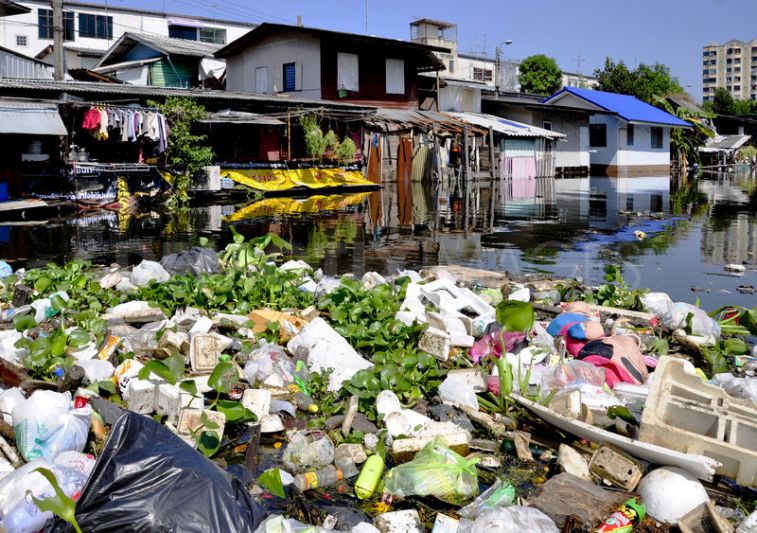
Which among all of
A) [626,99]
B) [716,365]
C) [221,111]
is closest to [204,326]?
[716,365]

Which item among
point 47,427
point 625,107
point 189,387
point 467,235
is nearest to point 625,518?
point 189,387

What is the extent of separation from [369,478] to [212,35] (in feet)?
149

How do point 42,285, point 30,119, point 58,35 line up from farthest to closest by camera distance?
1. point 58,35
2. point 30,119
3. point 42,285

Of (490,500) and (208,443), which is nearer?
(490,500)

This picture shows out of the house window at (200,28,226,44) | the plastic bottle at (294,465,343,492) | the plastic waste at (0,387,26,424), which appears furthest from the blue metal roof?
the plastic waste at (0,387,26,424)

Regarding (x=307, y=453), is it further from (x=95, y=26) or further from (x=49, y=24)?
(x=95, y=26)

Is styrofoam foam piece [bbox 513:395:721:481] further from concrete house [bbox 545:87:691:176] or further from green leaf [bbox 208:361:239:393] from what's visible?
concrete house [bbox 545:87:691:176]

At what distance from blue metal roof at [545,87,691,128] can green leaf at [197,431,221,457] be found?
3576 centimetres

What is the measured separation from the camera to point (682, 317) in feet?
18.6

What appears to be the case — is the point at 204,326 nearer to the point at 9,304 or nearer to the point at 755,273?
the point at 9,304

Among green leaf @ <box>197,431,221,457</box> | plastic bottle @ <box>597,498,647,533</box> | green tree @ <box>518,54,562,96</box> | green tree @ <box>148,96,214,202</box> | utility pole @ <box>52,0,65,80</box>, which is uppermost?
→ green tree @ <box>518,54,562,96</box>

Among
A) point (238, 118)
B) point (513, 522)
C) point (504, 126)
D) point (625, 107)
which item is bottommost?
point (513, 522)

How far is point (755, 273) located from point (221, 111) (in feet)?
53.8

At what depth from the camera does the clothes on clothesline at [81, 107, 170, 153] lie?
1808 centimetres
